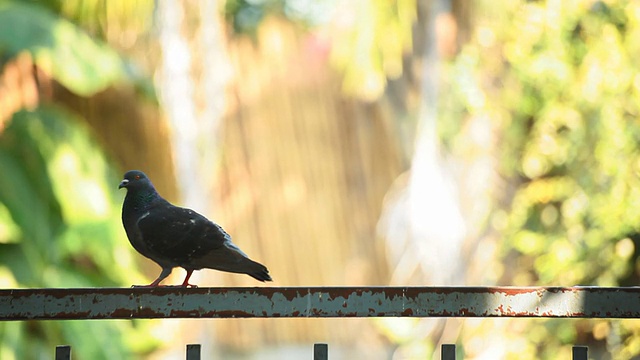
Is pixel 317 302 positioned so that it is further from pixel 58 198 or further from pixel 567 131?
pixel 58 198

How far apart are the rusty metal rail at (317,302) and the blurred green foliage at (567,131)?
3.78 m

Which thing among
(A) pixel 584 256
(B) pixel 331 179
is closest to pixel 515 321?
(A) pixel 584 256

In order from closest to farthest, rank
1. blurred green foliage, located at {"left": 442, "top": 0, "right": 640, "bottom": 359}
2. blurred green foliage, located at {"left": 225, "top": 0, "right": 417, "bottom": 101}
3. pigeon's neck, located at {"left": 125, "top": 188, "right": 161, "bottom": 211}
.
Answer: pigeon's neck, located at {"left": 125, "top": 188, "right": 161, "bottom": 211}
blurred green foliage, located at {"left": 442, "top": 0, "right": 640, "bottom": 359}
blurred green foliage, located at {"left": 225, "top": 0, "right": 417, "bottom": 101}

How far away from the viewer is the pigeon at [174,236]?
104 inches

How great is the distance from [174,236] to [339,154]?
573cm

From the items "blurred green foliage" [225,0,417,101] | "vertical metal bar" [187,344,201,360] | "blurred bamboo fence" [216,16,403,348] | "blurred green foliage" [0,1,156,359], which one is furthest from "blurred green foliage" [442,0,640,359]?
"vertical metal bar" [187,344,201,360]

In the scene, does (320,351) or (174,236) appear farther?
(174,236)

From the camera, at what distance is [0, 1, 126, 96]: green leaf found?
6707mm

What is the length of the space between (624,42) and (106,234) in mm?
3437

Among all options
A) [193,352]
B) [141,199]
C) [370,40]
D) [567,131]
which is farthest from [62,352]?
[370,40]

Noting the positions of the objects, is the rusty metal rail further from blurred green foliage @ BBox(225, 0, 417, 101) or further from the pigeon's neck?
blurred green foliage @ BBox(225, 0, 417, 101)

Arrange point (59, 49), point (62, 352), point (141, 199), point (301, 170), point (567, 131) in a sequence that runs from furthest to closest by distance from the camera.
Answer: point (301, 170), point (59, 49), point (567, 131), point (141, 199), point (62, 352)

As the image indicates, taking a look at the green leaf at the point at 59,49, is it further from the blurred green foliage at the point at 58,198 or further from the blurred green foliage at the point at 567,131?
the blurred green foliage at the point at 567,131

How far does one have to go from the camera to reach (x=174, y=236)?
2723 mm
